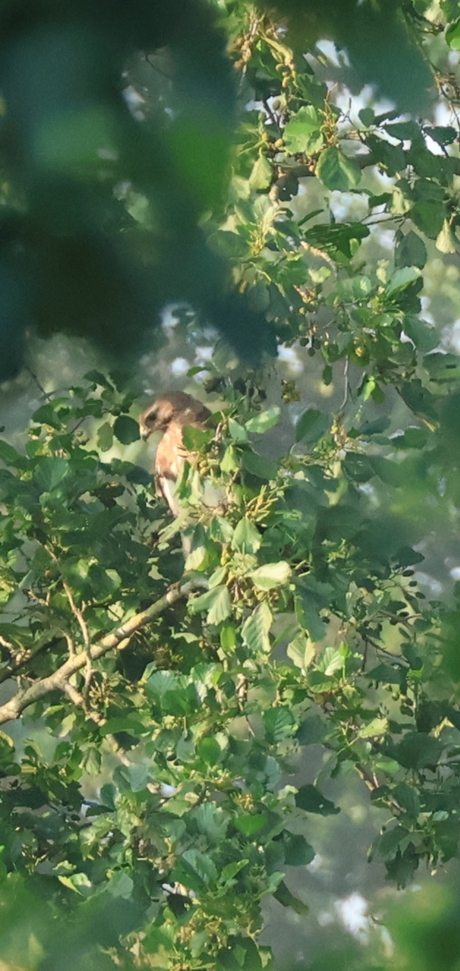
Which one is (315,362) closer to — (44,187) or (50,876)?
(50,876)

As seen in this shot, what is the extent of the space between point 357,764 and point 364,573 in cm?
18

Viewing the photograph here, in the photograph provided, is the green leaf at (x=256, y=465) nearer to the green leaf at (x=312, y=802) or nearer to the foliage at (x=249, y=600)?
the foliage at (x=249, y=600)

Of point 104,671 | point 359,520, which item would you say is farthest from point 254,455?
point 104,671

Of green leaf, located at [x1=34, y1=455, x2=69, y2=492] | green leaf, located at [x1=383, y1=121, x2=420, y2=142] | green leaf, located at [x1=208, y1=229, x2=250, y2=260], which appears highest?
green leaf, located at [x1=208, y1=229, x2=250, y2=260]

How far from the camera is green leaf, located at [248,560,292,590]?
67cm

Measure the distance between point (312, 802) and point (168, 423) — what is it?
522mm

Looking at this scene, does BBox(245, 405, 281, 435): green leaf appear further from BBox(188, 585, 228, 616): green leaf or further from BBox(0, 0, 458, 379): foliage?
BBox(0, 0, 458, 379): foliage

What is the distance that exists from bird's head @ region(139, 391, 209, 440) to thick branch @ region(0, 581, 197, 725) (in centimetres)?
26

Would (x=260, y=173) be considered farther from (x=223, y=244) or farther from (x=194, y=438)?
(x=223, y=244)

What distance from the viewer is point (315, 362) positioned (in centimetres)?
100

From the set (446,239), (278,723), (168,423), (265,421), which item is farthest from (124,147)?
(168,423)

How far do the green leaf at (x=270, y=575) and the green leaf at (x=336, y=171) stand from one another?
0.93 ft

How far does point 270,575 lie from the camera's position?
2.19 feet

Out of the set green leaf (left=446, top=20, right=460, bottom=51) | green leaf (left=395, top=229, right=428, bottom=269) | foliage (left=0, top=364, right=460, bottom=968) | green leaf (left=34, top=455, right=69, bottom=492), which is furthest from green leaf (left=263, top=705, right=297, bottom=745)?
green leaf (left=446, top=20, right=460, bottom=51)
